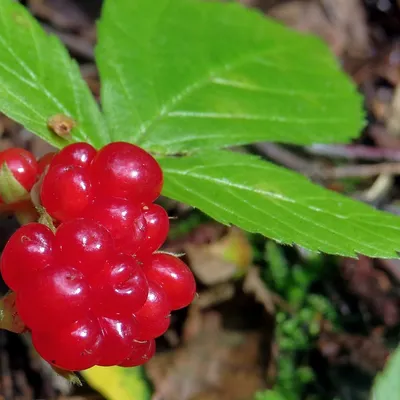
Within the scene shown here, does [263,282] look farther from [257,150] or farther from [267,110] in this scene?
[267,110]

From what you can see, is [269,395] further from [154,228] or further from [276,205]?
[154,228]

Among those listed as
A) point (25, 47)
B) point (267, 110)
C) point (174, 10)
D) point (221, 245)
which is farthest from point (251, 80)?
point (221, 245)

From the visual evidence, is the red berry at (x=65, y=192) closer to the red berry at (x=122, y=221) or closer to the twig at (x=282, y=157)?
the red berry at (x=122, y=221)

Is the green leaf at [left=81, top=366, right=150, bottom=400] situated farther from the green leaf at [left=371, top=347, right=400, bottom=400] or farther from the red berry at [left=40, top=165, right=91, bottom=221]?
the red berry at [left=40, top=165, right=91, bottom=221]

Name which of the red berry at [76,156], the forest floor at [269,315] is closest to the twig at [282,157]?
the forest floor at [269,315]

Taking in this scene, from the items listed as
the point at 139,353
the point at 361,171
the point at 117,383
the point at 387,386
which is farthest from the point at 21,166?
the point at 361,171
